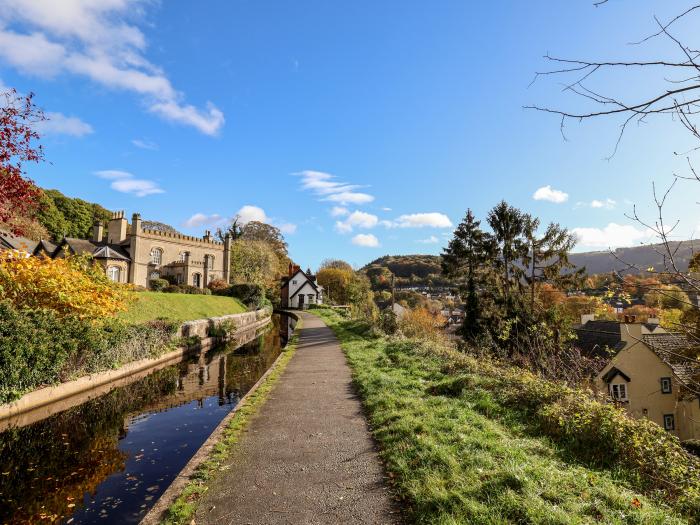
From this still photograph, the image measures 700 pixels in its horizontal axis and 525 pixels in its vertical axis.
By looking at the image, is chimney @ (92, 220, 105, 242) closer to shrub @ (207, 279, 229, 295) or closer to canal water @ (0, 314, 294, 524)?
shrub @ (207, 279, 229, 295)

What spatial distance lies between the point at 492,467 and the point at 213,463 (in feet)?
12.0

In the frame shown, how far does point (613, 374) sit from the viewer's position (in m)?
21.1

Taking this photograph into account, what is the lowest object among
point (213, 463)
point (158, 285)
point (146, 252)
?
point (213, 463)

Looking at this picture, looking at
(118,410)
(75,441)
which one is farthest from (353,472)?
(118,410)

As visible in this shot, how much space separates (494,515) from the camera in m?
3.61

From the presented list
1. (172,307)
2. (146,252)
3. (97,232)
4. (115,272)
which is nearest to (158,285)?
(115,272)

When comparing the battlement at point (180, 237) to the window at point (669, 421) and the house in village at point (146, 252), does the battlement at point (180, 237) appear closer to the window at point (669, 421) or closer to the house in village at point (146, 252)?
the house in village at point (146, 252)

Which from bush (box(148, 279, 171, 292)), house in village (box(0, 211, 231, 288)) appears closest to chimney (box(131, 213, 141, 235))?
house in village (box(0, 211, 231, 288))

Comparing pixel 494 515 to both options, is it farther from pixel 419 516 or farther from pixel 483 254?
pixel 483 254

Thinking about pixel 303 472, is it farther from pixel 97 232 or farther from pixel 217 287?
pixel 97 232

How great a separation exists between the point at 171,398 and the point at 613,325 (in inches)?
1062

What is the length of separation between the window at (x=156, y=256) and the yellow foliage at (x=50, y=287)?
32.3m

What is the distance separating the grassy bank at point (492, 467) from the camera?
145 inches

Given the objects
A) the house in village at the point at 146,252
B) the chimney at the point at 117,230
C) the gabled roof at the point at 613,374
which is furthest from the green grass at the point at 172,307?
the gabled roof at the point at 613,374
